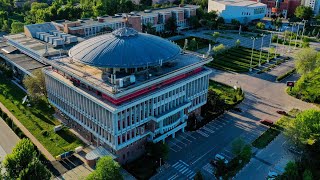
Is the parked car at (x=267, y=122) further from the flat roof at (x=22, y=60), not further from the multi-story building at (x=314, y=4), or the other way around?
the multi-story building at (x=314, y=4)

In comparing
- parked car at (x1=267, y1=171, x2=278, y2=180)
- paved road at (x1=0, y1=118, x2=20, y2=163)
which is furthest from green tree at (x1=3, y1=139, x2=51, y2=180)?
parked car at (x1=267, y1=171, x2=278, y2=180)

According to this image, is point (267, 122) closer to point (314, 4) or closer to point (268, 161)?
point (268, 161)

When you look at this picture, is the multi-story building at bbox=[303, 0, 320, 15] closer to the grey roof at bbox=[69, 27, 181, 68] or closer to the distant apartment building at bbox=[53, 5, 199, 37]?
the distant apartment building at bbox=[53, 5, 199, 37]

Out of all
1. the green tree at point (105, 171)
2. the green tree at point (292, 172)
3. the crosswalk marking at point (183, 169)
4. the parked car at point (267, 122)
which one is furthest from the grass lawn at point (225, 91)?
the green tree at point (105, 171)

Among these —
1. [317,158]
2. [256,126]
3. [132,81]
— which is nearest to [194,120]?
[256,126]

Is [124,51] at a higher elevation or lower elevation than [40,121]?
higher

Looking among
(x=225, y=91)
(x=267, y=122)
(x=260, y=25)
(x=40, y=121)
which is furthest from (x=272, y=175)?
(x=260, y=25)

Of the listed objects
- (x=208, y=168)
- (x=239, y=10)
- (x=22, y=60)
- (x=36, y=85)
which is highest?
(x=239, y=10)
